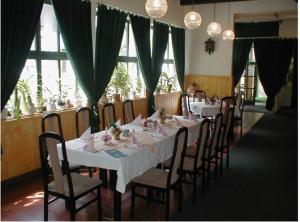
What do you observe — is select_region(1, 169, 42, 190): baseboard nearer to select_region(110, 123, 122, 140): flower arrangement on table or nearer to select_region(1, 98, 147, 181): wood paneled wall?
select_region(1, 98, 147, 181): wood paneled wall

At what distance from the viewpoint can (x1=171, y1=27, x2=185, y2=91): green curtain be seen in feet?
28.9

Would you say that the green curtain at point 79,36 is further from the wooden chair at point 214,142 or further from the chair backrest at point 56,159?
the chair backrest at point 56,159

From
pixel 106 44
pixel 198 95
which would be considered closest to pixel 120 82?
pixel 106 44

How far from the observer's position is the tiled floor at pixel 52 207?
3.51m

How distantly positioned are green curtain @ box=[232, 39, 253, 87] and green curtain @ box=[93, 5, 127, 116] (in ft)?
20.2

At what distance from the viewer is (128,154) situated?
3.30 meters

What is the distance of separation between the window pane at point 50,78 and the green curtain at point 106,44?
703 mm

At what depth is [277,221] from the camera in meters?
3.50

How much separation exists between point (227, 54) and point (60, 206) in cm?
682

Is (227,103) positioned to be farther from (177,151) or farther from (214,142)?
(177,151)

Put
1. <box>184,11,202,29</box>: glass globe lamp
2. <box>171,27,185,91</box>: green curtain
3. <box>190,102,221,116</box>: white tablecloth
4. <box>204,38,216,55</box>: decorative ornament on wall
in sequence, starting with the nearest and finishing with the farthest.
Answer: <box>184,11,202,29</box>: glass globe lamp
<box>190,102,221,116</box>: white tablecloth
<box>171,27,185,91</box>: green curtain
<box>204,38,216,55</box>: decorative ornament on wall

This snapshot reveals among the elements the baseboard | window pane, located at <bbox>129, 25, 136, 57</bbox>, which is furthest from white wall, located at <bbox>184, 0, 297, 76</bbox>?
the baseboard

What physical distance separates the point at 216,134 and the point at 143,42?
136 inches

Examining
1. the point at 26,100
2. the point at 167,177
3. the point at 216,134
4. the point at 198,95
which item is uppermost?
the point at 26,100
